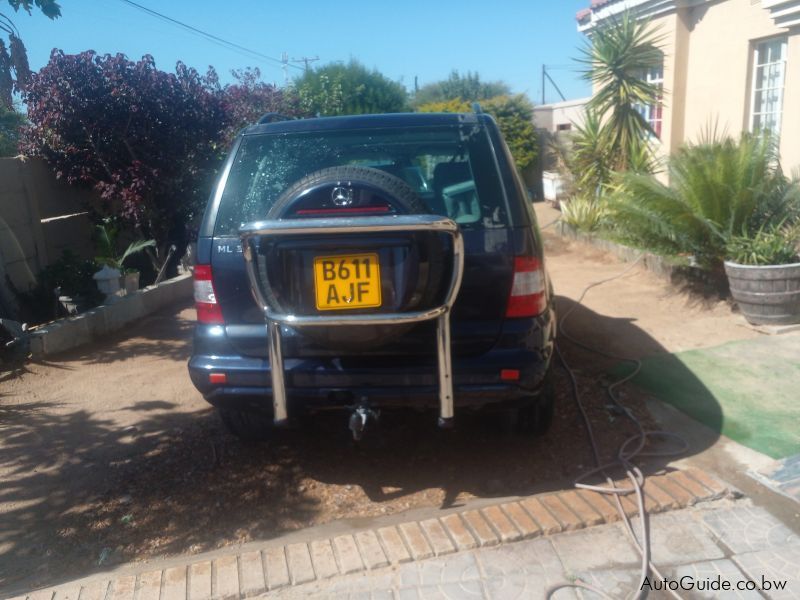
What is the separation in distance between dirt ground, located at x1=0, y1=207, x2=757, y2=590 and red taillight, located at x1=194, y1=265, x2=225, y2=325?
800 millimetres

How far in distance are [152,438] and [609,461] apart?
2.72m

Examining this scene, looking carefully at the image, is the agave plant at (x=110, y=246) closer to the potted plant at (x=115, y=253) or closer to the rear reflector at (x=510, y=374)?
the potted plant at (x=115, y=253)

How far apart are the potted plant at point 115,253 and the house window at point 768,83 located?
7573 millimetres

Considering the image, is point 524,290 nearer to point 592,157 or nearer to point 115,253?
point 115,253

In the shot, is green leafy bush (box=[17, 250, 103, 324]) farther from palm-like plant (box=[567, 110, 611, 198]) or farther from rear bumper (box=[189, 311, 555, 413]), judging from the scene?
palm-like plant (box=[567, 110, 611, 198])

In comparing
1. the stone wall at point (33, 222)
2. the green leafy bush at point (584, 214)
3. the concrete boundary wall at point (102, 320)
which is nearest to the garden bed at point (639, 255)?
the green leafy bush at point (584, 214)

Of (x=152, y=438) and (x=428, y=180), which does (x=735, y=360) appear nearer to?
(x=428, y=180)

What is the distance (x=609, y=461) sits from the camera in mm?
3822

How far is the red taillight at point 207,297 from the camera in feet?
11.3

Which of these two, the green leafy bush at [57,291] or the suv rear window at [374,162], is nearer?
the suv rear window at [374,162]

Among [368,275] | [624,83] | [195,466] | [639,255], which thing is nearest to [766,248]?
[639,255]

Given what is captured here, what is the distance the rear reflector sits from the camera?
3270mm

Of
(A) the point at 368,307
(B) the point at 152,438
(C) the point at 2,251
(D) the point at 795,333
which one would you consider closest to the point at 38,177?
(C) the point at 2,251

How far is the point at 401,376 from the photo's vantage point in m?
3.31
